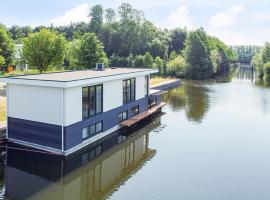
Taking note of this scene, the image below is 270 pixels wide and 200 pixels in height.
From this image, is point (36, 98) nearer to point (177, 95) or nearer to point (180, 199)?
point (180, 199)

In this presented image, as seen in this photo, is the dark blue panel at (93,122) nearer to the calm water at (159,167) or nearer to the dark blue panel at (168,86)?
the calm water at (159,167)

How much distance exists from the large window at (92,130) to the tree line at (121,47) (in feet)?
62.3

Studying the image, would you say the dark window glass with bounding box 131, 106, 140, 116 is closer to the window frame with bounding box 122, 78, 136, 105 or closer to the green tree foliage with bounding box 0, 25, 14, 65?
the window frame with bounding box 122, 78, 136, 105

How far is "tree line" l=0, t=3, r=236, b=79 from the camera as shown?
1443 inches

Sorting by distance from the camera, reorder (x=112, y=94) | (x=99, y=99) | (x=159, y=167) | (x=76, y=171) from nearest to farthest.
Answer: (x=76, y=171), (x=159, y=167), (x=99, y=99), (x=112, y=94)

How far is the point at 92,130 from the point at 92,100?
1724mm

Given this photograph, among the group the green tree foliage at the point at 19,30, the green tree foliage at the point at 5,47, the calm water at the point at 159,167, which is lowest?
the calm water at the point at 159,167

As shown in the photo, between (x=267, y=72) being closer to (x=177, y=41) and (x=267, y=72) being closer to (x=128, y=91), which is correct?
(x=177, y=41)

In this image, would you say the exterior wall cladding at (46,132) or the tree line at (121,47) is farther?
the tree line at (121,47)

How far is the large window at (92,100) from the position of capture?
59.0 ft

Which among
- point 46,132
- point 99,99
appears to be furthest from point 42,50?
point 46,132

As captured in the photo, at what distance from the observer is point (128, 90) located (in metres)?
23.4

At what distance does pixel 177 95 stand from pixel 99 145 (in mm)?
22698

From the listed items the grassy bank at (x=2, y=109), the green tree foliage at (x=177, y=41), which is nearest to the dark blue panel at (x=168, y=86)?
the grassy bank at (x=2, y=109)
